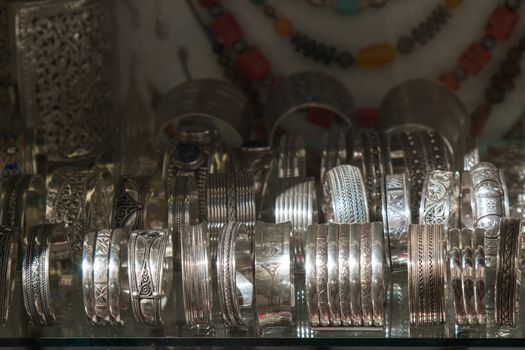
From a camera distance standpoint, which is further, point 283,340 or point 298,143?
point 298,143

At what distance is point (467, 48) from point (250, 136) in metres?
0.34

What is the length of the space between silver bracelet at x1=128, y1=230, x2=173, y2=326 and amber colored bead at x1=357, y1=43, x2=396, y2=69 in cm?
56

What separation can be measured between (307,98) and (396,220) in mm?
355

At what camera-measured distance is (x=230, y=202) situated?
1337 millimetres

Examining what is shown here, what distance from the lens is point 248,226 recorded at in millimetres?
1296

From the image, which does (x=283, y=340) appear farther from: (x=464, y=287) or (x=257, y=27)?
(x=257, y=27)

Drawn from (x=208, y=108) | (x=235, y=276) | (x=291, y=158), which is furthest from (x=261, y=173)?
(x=235, y=276)

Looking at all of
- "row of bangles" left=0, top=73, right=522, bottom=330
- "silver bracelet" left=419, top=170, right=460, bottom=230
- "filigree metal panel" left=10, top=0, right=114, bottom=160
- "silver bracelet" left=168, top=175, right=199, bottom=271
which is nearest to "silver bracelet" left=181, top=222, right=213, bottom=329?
"row of bangles" left=0, top=73, right=522, bottom=330

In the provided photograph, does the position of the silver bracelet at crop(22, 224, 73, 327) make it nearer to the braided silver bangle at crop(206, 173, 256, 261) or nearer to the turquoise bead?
the braided silver bangle at crop(206, 173, 256, 261)

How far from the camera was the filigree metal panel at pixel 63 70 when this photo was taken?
1.51 meters

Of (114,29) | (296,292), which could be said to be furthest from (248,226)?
(114,29)

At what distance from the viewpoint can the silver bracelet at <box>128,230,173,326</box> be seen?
1.15 meters

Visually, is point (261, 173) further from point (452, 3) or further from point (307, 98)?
point (452, 3)

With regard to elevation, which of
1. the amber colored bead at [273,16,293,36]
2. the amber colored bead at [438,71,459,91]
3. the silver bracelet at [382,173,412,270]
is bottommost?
the silver bracelet at [382,173,412,270]
